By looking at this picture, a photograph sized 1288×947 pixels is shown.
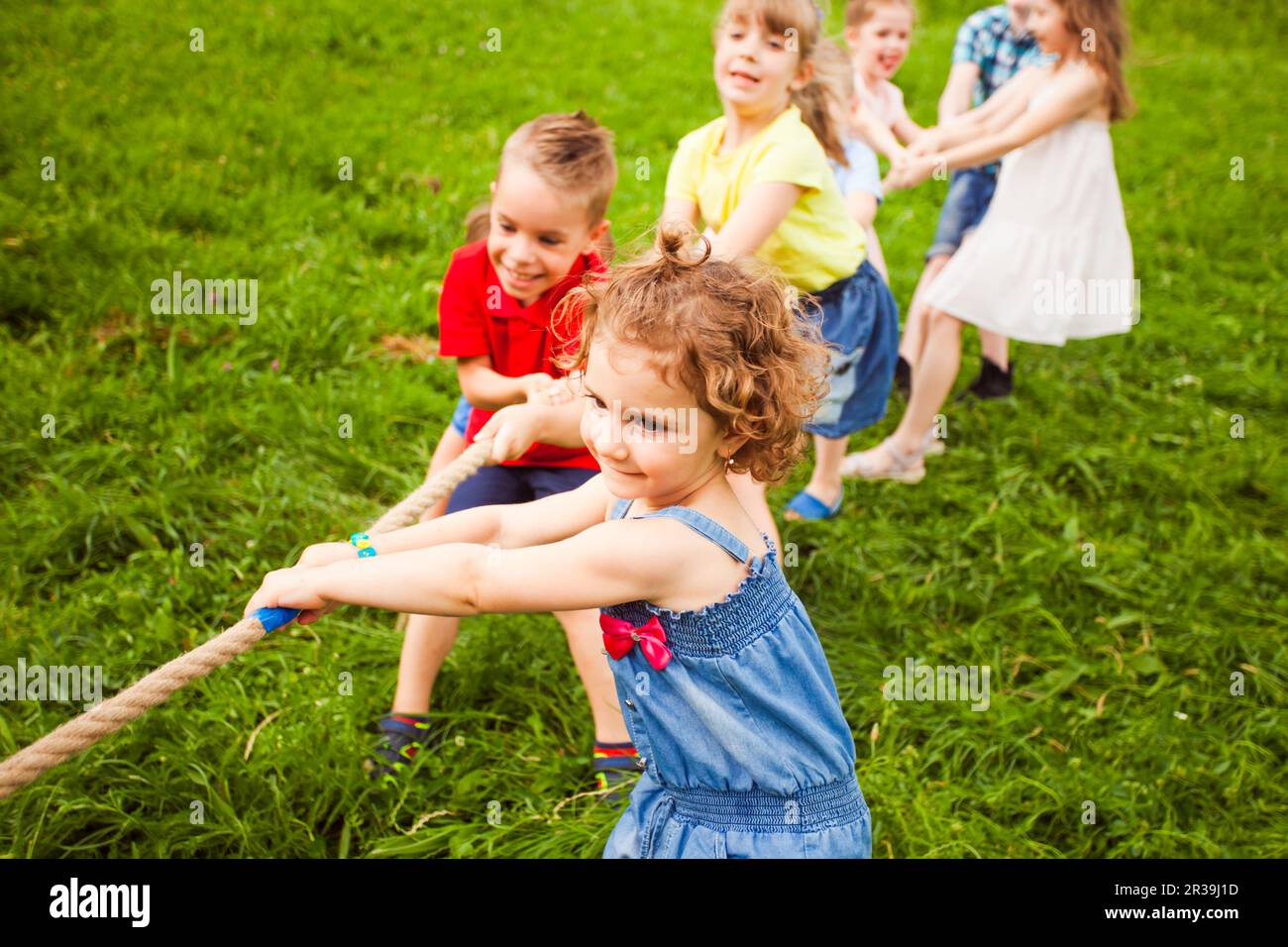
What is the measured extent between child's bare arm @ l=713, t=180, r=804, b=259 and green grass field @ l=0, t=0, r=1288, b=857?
2.21ft

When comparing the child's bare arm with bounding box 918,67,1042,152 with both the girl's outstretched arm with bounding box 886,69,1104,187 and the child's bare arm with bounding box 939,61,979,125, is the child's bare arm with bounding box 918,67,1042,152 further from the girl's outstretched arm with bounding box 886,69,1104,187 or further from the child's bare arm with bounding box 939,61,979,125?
the child's bare arm with bounding box 939,61,979,125

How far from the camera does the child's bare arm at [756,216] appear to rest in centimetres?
332

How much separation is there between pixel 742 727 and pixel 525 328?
140 centimetres

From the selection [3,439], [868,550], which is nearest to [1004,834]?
[868,550]

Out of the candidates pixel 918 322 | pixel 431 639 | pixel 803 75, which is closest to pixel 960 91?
pixel 918 322

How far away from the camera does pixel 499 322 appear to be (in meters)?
3.05

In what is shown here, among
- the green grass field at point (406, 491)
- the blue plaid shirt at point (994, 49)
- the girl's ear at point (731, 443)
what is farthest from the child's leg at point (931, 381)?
the girl's ear at point (731, 443)

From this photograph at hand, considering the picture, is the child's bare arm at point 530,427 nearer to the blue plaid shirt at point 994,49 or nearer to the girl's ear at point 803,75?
the girl's ear at point 803,75

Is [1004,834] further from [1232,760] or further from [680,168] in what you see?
[680,168]

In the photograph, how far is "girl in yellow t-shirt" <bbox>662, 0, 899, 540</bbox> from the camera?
3.38 m

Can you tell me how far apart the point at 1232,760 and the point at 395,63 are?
6.24 m

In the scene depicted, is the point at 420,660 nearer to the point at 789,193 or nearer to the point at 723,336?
the point at 723,336

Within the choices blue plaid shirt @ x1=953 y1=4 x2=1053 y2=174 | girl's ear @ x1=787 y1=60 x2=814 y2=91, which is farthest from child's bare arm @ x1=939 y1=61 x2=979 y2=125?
girl's ear @ x1=787 y1=60 x2=814 y2=91

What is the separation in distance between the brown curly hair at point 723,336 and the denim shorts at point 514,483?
0.88m
